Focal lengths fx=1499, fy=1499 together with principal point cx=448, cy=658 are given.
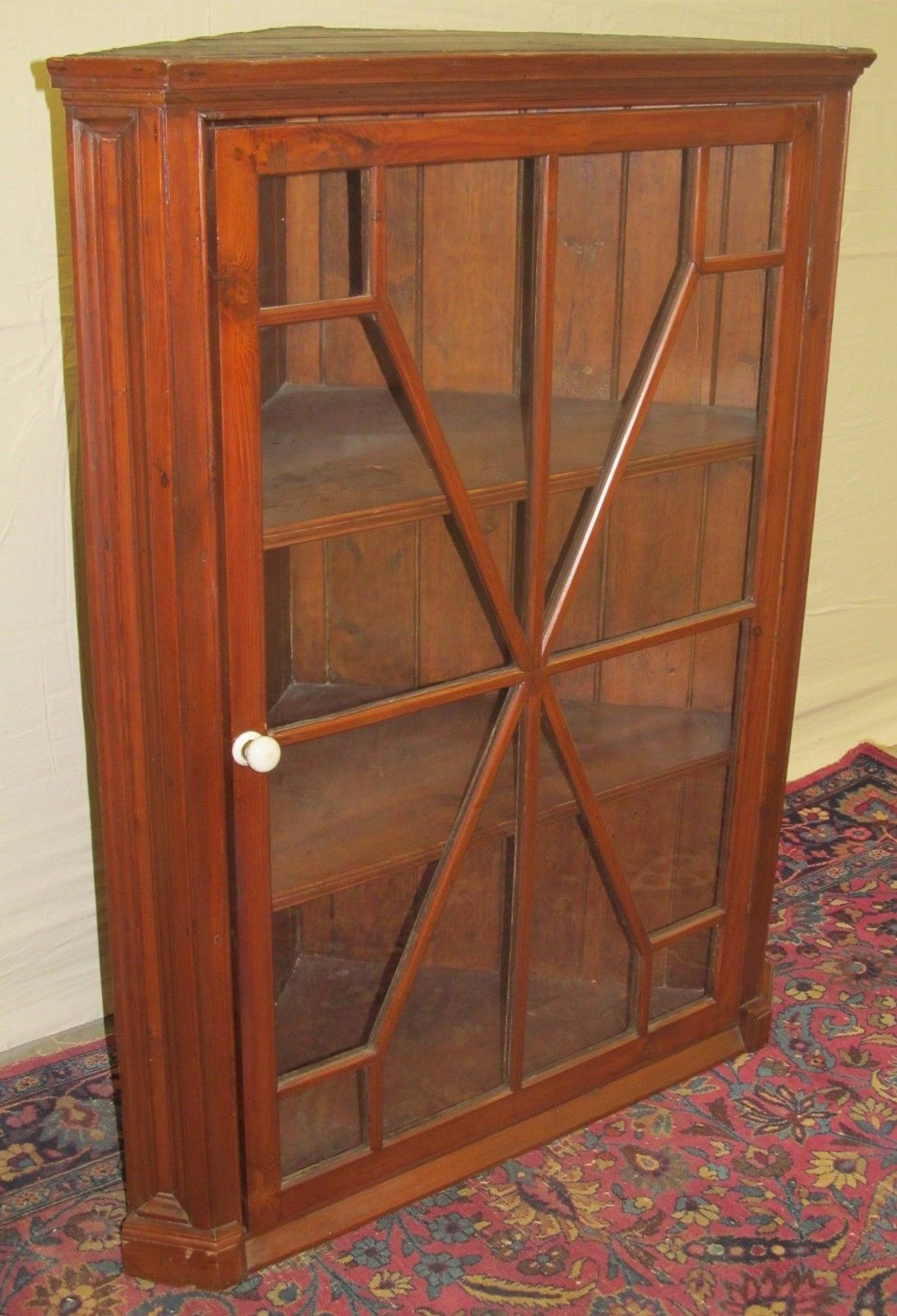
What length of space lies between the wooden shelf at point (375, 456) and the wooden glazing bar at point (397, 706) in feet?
0.64

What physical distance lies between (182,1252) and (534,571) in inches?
34.1

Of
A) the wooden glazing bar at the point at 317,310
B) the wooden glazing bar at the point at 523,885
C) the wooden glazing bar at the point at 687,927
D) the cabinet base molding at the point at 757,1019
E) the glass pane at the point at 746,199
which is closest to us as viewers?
the wooden glazing bar at the point at 317,310

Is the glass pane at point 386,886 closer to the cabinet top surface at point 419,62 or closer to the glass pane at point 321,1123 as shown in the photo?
the glass pane at point 321,1123

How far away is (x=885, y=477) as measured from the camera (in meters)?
2.78

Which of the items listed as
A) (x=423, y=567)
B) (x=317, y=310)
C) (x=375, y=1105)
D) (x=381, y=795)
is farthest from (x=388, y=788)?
(x=317, y=310)

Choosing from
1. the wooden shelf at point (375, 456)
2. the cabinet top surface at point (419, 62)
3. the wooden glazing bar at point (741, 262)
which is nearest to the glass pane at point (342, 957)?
the wooden shelf at point (375, 456)

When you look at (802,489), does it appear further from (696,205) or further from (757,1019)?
(757,1019)

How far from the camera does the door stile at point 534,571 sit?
1.50m

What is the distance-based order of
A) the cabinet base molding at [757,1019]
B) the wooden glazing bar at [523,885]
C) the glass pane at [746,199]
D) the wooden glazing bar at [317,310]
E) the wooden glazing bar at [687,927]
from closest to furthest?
the wooden glazing bar at [317,310] < the glass pane at [746,199] < the wooden glazing bar at [523,885] < the wooden glazing bar at [687,927] < the cabinet base molding at [757,1019]

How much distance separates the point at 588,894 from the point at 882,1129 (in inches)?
20.3

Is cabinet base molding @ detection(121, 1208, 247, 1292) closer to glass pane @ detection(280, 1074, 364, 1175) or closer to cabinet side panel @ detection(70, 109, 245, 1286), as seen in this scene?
cabinet side panel @ detection(70, 109, 245, 1286)

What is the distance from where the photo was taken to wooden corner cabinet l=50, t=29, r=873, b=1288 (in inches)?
53.3

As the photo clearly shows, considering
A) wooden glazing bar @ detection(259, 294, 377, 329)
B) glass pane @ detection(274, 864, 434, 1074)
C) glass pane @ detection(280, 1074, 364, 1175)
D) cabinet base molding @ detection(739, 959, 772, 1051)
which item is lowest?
cabinet base molding @ detection(739, 959, 772, 1051)

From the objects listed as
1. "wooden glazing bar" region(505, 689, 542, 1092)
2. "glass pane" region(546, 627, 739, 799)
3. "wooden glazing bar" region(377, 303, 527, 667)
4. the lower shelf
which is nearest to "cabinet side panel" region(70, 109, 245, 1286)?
the lower shelf
